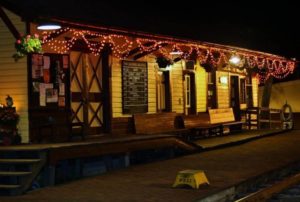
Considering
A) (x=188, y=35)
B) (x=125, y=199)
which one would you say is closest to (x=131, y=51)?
(x=188, y=35)

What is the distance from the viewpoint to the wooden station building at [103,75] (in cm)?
1309

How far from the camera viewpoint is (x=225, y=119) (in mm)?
21875

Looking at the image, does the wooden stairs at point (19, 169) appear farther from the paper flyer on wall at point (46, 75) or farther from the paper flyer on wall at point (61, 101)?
the paper flyer on wall at point (61, 101)

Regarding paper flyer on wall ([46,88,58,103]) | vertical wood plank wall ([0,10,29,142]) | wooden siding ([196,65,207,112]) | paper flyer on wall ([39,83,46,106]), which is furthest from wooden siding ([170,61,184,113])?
vertical wood plank wall ([0,10,29,142])

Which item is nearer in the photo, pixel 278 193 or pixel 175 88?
pixel 278 193

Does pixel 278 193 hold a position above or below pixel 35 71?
below

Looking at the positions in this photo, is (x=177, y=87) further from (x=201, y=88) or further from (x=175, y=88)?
(x=201, y=88)

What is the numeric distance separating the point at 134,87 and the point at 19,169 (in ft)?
20.2

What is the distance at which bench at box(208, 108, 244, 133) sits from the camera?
20.9 m

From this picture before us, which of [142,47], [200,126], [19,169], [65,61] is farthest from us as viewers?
[200,126]

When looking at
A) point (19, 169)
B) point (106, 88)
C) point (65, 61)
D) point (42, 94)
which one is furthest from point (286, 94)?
point (19, 169)

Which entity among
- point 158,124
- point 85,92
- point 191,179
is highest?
point 85,92

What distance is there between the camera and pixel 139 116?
16.9 meters

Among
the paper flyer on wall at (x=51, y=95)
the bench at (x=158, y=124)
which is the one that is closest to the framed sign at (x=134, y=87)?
the bench at (x=158, y=124)
